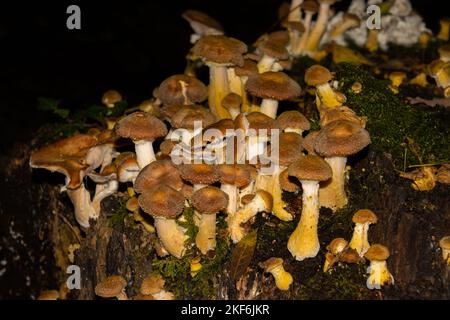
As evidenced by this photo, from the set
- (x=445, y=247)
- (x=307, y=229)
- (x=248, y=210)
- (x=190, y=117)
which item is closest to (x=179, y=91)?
(x=190, y=117)

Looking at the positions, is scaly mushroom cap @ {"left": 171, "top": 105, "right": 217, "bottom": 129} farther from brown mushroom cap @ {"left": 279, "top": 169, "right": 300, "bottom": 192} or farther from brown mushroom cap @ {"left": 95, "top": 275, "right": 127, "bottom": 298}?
brown mushroom cap @ {"left": 95, "top": 275, "right": 127, "bottom": 298}

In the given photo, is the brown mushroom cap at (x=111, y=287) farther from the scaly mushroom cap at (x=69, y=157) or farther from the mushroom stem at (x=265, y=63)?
the mushroom stem at (x=265, y=63)

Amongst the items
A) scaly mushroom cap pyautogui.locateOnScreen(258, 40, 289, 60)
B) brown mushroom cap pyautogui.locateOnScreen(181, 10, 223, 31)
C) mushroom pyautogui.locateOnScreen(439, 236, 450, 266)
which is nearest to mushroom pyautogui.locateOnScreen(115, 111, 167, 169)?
scaly mushroom cap pyautogui.locateOnScreen(258, 40, 289, 60)

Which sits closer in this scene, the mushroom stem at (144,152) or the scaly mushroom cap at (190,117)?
the scaly mushroom cap at (190,117)

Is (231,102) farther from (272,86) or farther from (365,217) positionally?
(365,217)

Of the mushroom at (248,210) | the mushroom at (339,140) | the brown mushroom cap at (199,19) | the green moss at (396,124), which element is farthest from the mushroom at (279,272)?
the brown mushroom cap at (199,19)

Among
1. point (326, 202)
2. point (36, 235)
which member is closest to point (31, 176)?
point (36, 235)
